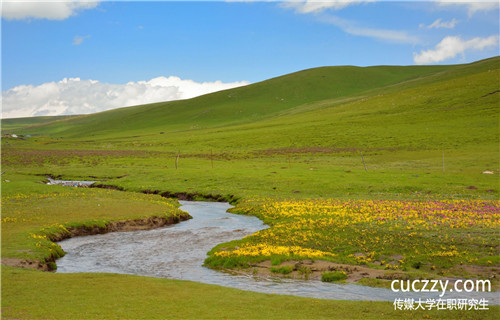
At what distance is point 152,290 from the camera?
20.5 metres

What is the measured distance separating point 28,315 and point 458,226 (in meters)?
28.4

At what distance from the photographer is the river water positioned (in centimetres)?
2147

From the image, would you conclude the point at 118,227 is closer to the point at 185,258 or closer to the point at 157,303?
the point at 185,258

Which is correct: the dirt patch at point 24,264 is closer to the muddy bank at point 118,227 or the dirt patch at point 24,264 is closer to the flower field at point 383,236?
the muddy bank at point 118,227

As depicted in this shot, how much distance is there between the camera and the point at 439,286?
2102cm

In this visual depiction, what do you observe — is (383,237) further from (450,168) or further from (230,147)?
(230,147)

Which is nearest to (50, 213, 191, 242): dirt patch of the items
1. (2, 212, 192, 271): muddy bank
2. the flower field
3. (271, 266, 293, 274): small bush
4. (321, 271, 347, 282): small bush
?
(2, 212, 192, 271): muddy bank

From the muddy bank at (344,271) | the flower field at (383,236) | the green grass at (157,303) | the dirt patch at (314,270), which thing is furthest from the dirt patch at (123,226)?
the dirt patch at (314,270)

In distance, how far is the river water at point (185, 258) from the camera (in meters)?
21.5

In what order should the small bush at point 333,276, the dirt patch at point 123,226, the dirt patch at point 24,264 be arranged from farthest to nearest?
1. the dirt patch at point 123,226
2. the dirt patch at point 24,264
3. the small bush at point 333,276

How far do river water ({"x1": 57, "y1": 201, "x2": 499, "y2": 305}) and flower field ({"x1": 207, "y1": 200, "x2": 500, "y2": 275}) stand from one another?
2351 mm

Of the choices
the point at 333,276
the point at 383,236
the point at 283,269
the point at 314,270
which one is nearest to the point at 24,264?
the point at 283,269

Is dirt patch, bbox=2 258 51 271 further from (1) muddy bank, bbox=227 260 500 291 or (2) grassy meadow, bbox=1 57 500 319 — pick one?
(1) muddy bank, bbox=227 260 500 291

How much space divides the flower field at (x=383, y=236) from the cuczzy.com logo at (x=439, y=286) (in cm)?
189
